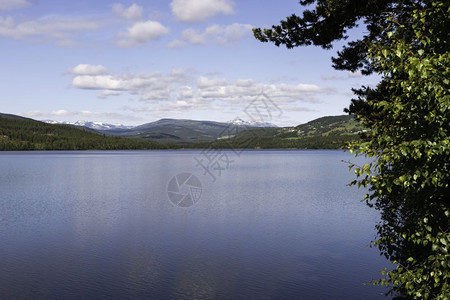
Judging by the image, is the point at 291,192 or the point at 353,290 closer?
the point at 353,290

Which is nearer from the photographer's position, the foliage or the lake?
the foliage

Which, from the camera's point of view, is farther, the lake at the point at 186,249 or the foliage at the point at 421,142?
the lake at the point at 186,249

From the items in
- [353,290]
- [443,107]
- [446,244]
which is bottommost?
[353,290]

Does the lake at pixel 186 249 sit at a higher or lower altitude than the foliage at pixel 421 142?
lower

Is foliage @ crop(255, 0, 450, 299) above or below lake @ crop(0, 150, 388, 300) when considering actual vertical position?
above

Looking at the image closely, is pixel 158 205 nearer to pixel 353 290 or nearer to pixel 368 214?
pixel 368 214

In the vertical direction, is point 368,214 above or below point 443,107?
below

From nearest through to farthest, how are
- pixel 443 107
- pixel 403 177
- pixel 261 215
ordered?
pixel 443 107
pixel 403 177
pixel 261 215

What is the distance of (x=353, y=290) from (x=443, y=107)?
62.3 ft

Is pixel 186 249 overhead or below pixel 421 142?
below

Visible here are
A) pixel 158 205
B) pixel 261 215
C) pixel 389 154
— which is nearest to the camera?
pixel 389 154

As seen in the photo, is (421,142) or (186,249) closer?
(421,142)

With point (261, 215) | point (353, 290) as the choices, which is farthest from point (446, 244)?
point (261, 215)

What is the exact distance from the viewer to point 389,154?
409 inches
